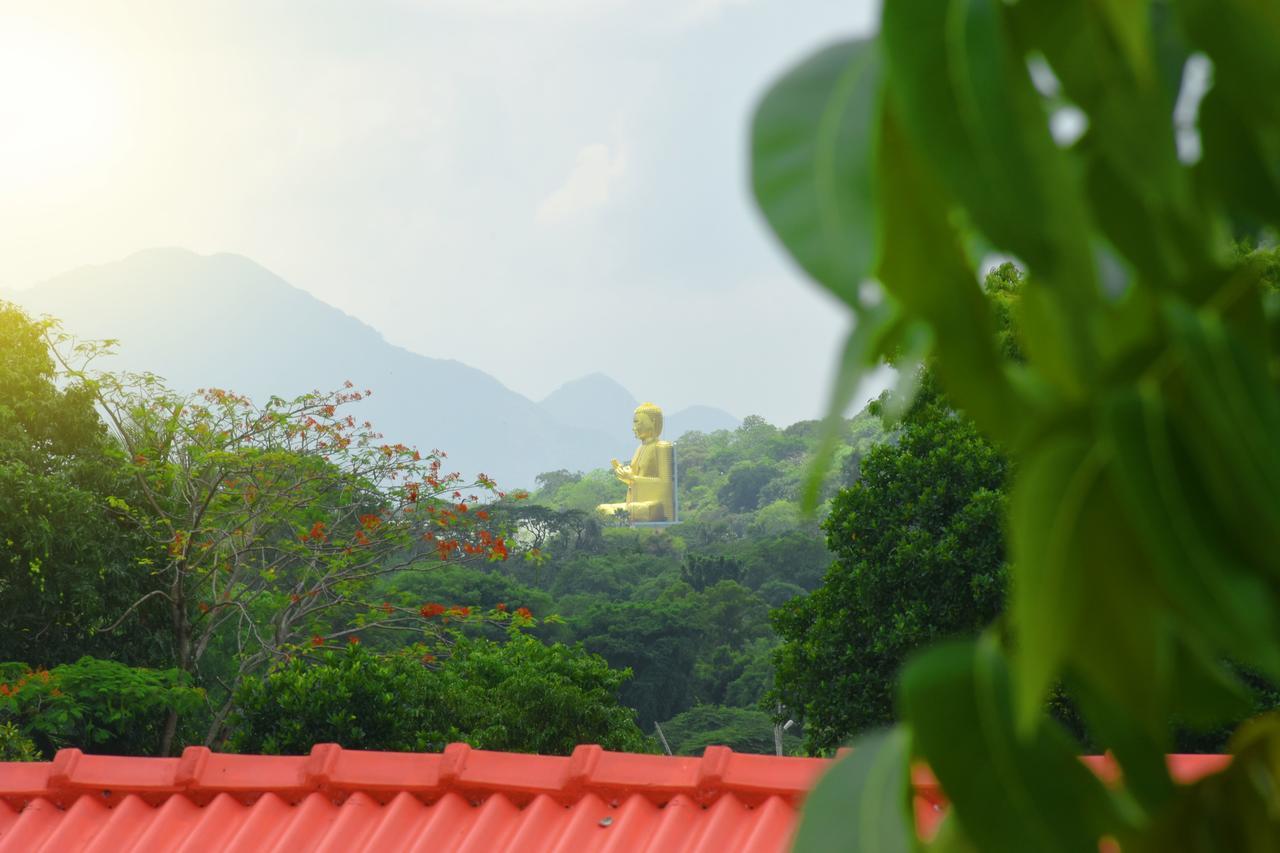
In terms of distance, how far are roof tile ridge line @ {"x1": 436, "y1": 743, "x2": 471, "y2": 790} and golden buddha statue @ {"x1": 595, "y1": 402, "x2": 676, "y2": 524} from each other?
28.8 metres

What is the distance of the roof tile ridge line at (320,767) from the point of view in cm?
316

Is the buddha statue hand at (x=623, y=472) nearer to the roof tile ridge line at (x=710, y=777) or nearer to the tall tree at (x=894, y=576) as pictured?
the tall tree at (x=894, y=576)

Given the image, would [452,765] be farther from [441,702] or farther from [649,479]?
[649,479]

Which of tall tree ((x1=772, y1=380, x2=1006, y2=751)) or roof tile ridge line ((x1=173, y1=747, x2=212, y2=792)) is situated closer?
roof tile ridge line ((x1=173, y1=747, x2=212, y2=792))

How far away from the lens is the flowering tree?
10.1 meters

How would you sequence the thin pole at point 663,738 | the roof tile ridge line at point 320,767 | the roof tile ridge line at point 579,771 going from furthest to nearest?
the thin pole at point 663,738, the roof tile ridge line at point 320,767, the roof tile ridge line at point 579,771

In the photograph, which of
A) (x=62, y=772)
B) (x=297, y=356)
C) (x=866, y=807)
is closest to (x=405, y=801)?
(x=62, y=772)

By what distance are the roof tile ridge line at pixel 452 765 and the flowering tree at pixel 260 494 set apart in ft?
21.9

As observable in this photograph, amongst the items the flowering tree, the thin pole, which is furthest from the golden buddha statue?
the flowering tree

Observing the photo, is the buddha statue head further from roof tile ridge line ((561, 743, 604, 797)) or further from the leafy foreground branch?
the leafy foreground branch

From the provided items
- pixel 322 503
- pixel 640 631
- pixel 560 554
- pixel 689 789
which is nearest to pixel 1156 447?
pixel 689 789

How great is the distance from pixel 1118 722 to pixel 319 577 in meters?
10.4

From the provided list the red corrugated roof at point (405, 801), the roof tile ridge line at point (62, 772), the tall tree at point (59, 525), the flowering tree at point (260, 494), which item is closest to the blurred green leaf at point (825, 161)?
the red corrugated roof at point (405, 801)

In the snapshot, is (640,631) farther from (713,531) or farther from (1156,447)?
(1156,447)
